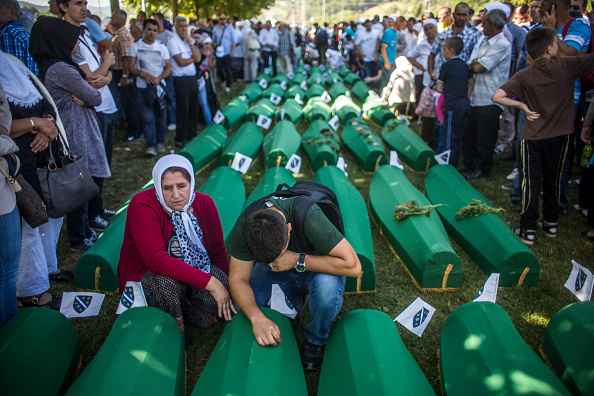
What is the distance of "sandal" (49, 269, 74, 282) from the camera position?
3.23 meters

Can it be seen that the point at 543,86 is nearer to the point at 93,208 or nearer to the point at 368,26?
the point at 93,208

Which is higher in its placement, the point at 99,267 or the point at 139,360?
the point at 139,360

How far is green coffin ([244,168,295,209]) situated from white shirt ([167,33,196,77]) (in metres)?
2.84

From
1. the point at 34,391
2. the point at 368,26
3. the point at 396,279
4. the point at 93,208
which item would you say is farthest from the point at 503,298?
the point at 368,26

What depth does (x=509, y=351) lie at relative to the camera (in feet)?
6.53

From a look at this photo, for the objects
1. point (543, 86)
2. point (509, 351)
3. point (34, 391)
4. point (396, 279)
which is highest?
point (543, 86)

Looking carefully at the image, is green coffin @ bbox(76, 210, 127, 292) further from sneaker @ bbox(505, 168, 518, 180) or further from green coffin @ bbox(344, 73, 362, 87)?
green coffin @ bbox(344, 73, 362, 87)

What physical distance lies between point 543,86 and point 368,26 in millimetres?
8683

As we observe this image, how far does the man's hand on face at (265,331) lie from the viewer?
2.14 meters

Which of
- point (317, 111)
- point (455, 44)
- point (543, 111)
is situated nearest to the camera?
point (543, 111)

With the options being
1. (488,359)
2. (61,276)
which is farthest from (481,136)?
(61,276)

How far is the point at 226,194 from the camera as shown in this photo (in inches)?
163

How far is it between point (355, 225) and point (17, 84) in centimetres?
258

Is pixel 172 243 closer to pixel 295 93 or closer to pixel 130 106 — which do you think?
pixel 130 106
